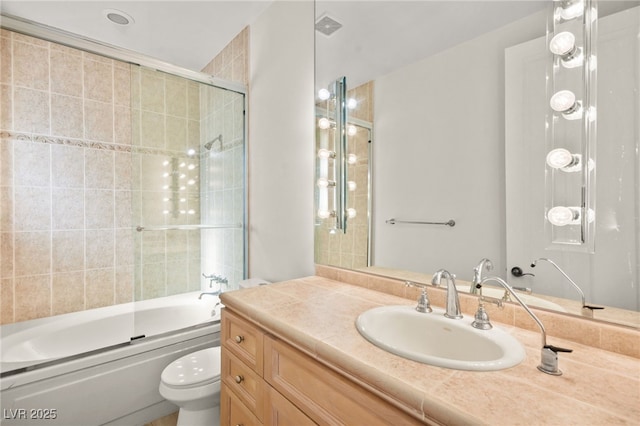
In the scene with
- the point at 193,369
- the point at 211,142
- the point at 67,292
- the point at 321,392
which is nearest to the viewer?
the point at 321,392

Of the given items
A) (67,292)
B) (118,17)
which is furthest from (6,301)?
(118,17)

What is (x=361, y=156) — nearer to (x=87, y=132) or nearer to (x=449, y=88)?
(x=449, y=88)

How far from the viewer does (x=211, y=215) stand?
2406 millimetres

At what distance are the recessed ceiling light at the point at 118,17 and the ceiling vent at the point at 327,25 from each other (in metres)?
1.55

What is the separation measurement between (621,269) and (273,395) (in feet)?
3.55

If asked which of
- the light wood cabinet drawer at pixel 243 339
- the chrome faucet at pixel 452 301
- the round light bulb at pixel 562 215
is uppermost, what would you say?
the round light bulb at pixel 562 215

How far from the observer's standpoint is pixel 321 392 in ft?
2.67

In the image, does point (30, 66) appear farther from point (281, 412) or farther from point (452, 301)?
point (452, 301)

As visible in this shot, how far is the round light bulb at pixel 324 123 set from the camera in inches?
65.3

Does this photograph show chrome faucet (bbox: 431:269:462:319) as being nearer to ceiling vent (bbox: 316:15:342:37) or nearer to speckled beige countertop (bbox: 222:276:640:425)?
speckled beige countertop (bbox: 222:276:640:425)

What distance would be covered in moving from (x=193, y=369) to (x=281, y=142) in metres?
1.44

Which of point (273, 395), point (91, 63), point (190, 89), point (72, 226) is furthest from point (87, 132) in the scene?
point (273, 395)

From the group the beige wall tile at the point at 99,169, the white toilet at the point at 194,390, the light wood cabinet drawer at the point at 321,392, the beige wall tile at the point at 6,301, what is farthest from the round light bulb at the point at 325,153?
the beige wall tile at the point at 6,301

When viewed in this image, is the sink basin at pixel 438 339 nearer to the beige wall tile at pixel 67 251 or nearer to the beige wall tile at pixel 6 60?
the beige wall tile at pixel 67 251
